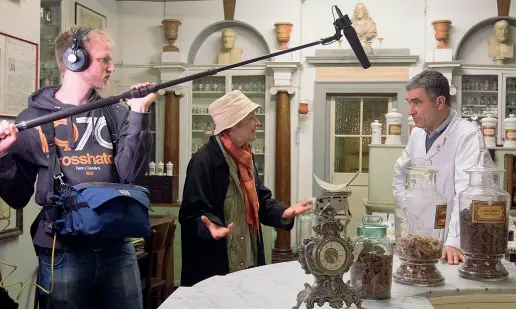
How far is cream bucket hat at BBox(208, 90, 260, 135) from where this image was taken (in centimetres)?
255

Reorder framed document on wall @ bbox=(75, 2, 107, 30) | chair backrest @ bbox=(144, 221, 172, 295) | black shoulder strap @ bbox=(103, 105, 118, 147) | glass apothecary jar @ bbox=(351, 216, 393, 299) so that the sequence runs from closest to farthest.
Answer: glass apothecary jar @ bbox=(351, 216, 393, 299), black shoulder strap @ bbox=(103, 105, 118, 147), chair backrest @ bbox=(144, 221, 172, 295), framed document on wall @ bbox=(75, 2, 107, 30)

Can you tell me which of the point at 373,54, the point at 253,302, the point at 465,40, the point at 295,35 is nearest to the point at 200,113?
the point at 295,35

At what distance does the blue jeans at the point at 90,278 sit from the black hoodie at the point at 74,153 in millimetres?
66

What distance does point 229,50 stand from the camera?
287 inches

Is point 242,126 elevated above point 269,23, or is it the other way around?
point 269,23

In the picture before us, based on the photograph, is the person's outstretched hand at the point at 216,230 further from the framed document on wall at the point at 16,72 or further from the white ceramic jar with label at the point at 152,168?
the white ceramic jar with label at the point at 152,168

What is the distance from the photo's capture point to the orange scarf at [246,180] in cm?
253

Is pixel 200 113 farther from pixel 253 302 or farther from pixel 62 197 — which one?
pixel 253 302

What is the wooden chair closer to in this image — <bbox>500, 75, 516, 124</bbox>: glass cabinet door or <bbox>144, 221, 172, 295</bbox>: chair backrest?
<bbox>144, 221, 172, 295</bbox>: chair backrest

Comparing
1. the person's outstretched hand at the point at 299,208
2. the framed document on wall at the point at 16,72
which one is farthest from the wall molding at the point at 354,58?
the person's outstretched hand at the point at 299,208

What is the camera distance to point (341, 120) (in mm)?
7293

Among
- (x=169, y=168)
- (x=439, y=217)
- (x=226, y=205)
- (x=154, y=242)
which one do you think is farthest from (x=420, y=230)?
(x=169, y=168)

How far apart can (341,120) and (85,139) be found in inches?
220

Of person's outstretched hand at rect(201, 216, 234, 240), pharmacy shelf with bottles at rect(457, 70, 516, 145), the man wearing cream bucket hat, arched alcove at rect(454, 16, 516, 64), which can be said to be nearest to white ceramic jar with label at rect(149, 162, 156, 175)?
pharmacy shelf with bottles at rect(457, 70, 516, 145)
